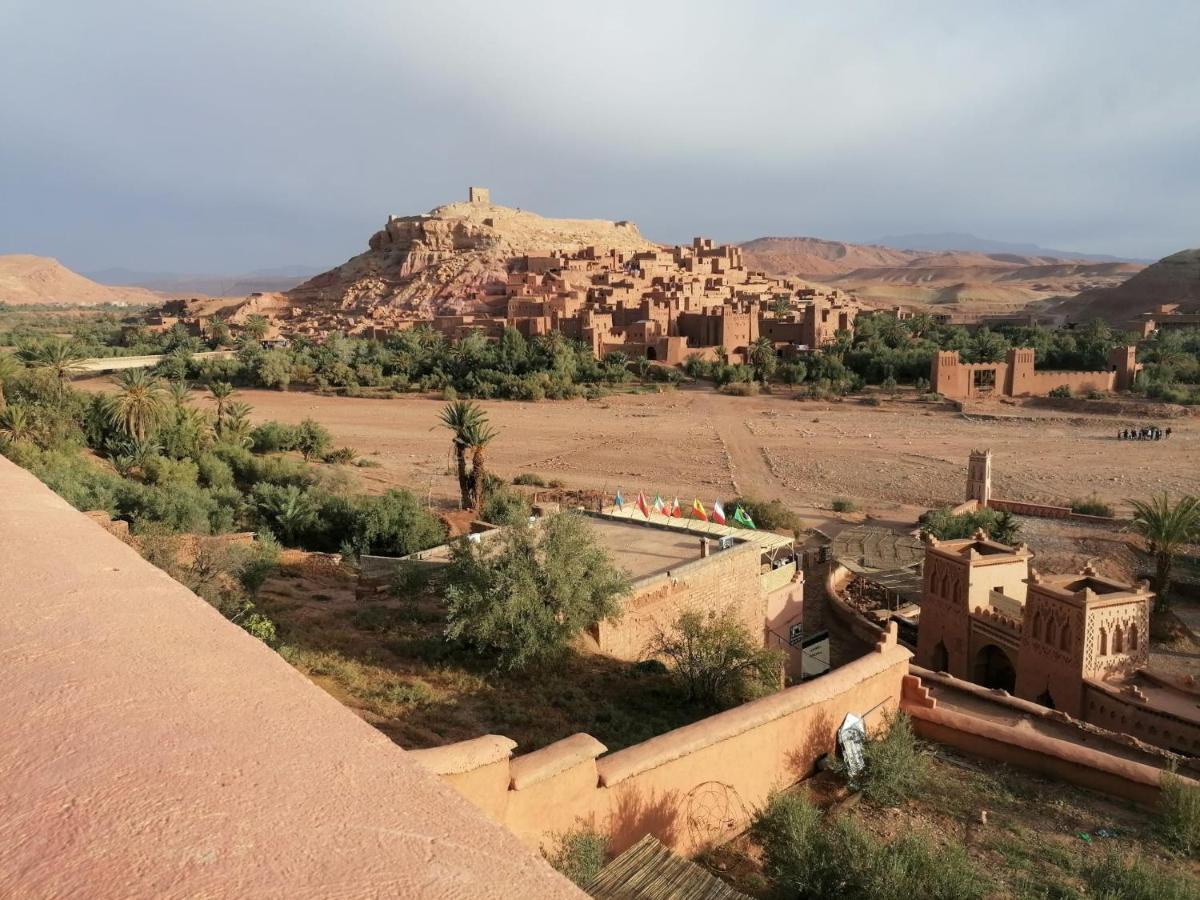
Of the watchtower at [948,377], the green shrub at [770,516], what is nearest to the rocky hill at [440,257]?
the watchtower at [948,377]

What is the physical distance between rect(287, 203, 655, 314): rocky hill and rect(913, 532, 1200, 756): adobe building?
4974cm

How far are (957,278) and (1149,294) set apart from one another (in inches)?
2624

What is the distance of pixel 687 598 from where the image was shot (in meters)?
10.8

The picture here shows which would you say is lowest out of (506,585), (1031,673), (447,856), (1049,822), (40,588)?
(1031,673)

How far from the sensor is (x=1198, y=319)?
5575 centimetres

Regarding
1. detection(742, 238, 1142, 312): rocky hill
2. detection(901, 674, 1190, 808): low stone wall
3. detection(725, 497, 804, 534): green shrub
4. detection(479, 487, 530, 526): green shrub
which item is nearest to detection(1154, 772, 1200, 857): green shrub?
detection(901, 674, 1190, 808): low stone wall

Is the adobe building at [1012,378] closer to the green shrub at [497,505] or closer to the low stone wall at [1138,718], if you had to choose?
the green shrub at [497,505]

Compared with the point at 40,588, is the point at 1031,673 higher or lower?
lower

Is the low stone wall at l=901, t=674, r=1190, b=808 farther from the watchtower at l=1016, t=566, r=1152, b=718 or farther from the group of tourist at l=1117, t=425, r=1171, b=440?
the group of tourist at l=1117, t=425, r=1171, b=440

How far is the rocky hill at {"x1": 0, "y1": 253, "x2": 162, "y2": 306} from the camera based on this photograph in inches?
4774

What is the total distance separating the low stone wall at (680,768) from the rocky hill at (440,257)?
2122 inches

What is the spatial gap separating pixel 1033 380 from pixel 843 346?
930 centimetres

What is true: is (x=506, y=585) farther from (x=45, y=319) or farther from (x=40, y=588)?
(x=45, y=319)

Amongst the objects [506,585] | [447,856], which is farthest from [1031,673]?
[447,856]
